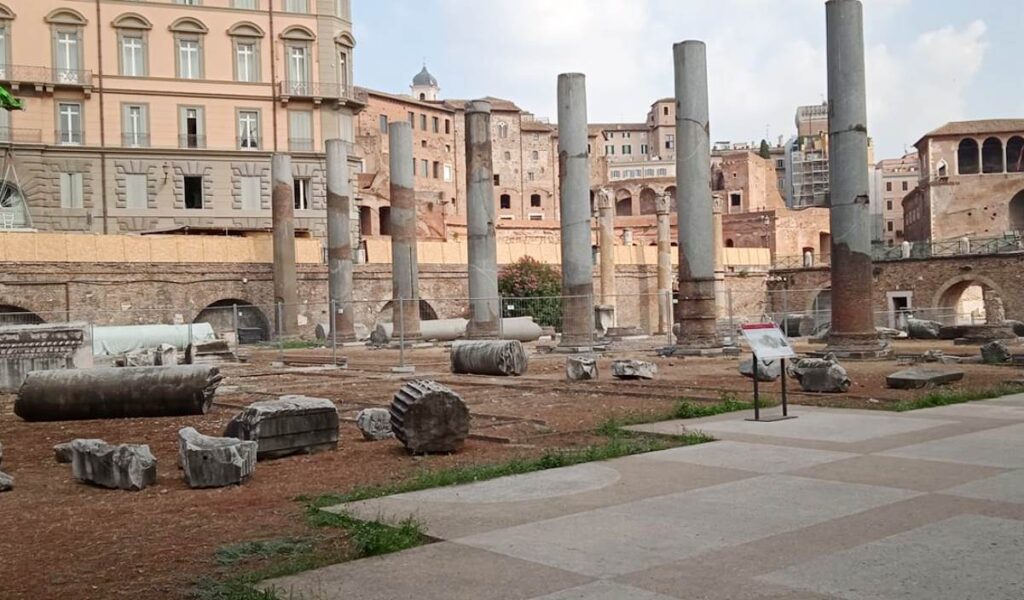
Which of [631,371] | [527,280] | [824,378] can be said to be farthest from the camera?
[527,280]

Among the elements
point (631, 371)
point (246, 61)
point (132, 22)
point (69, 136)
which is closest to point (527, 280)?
point (246, 61)

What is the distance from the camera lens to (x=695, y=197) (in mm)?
24156

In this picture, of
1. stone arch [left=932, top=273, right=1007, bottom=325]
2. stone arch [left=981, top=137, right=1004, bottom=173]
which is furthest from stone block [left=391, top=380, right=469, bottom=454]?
stone arch [left=981, top=137, right=1004, bottom=173]

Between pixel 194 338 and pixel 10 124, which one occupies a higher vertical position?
Result: pixel 10 124

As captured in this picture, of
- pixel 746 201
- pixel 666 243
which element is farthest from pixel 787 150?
pixel 666 243

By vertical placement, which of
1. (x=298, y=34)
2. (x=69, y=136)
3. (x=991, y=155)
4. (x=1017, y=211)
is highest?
(x=298, y=34)

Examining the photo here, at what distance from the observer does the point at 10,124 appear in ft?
147

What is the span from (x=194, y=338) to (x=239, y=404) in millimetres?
15134

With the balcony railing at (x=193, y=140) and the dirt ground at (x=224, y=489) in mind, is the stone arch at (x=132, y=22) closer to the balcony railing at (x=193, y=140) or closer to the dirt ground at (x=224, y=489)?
the balcony railing at (x=193, y=140)

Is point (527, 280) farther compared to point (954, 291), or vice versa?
point (527, 280)

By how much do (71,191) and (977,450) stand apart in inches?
1732

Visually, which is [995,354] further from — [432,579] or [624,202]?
[624,202]

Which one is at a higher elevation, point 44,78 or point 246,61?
point 246,61

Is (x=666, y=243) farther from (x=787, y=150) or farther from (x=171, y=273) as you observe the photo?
(x=787, y=150)
